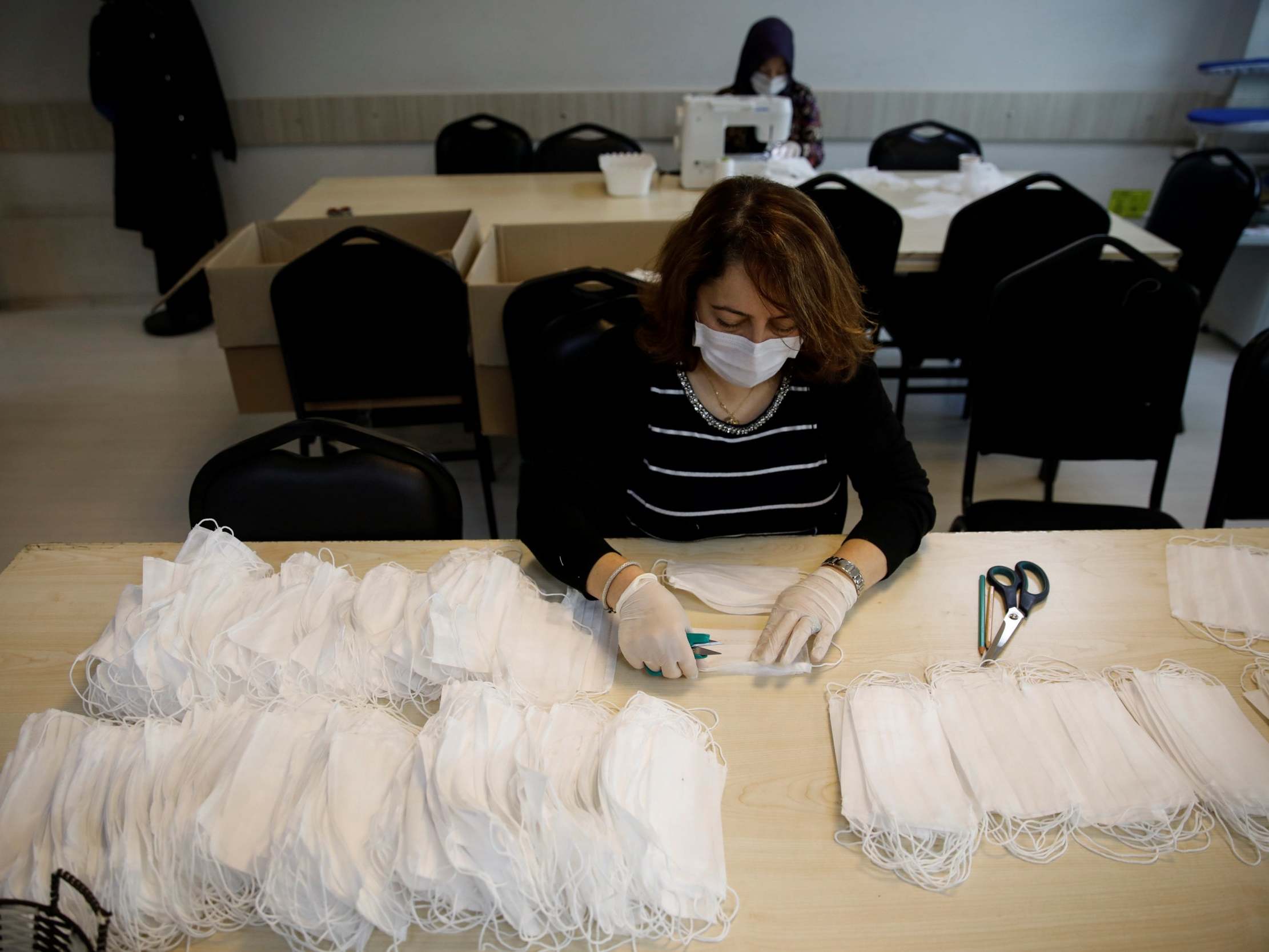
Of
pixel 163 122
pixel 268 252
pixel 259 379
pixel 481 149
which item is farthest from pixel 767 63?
pixel 163 122

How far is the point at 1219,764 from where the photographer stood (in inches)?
33.3

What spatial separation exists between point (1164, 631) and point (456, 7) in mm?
4063

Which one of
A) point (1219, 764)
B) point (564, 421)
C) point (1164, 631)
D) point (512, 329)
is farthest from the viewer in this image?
point (512, 329)

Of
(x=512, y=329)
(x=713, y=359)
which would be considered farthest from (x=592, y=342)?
(x=713, y=359)

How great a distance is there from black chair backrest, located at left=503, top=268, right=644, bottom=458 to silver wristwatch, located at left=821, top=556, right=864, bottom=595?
578 millimetres

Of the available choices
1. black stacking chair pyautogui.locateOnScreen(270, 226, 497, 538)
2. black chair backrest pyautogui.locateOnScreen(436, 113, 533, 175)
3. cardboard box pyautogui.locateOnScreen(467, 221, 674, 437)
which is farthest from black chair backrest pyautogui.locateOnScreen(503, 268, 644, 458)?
black chair backrest pyautogui.locateOnScreen(436, 113, 533, 175)

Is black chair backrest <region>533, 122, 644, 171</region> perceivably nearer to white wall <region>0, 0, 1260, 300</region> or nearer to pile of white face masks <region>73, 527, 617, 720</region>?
white wall <region>0, 0, 1260, 300</region>

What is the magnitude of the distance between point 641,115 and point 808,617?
371cm

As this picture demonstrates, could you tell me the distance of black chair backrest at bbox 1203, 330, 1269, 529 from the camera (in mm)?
1473

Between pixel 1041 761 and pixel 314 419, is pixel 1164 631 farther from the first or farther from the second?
pixel 314 419

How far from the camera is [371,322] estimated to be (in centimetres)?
213

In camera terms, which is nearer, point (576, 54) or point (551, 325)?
point (551, 325)

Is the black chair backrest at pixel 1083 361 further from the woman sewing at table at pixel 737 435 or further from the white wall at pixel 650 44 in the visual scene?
the white wall at pixel 650 44

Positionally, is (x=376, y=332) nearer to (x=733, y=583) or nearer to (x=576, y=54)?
(x=733, y=583)
